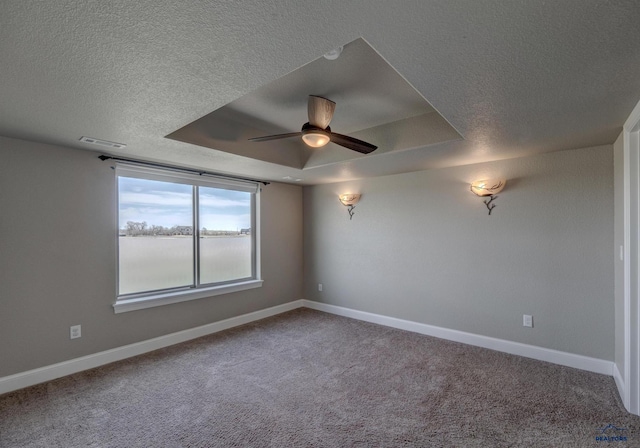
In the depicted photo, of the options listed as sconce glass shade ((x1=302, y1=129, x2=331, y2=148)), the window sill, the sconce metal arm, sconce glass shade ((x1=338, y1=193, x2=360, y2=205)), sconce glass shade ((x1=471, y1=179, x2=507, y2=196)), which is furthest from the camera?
sconce glass shade ((x1=338, y1=193, x2=360, y2=205))

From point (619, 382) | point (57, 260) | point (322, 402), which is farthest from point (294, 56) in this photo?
point (619, 382)

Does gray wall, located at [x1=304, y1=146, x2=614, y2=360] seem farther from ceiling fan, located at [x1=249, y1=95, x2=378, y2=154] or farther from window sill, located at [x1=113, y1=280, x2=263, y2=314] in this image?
ceiling fan, located at [x1=249, y1=95, x2=378, y2=154]

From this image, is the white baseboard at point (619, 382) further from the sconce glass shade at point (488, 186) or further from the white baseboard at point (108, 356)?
the white baseboard at point (108, 356)

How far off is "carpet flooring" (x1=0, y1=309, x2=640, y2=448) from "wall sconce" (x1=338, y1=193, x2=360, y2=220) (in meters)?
2.19

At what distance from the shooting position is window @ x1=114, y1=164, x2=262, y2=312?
359 centimetres

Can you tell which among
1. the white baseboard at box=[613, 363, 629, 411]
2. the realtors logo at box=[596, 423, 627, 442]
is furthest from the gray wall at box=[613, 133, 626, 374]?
the realtors logo at box=[596, 423, 627, 442]

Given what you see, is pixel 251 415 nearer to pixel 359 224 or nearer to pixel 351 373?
pixel 351 373

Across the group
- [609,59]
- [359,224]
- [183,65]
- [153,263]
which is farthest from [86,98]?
[359,224]

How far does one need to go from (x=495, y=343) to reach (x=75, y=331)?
4.65 m

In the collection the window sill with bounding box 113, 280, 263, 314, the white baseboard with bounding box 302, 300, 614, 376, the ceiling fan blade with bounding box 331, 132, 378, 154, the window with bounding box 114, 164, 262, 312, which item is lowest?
the white baseboard with bounding box 302, 300, 614, 376

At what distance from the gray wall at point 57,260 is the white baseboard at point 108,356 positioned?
0.06 m

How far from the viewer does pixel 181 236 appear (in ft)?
13.5

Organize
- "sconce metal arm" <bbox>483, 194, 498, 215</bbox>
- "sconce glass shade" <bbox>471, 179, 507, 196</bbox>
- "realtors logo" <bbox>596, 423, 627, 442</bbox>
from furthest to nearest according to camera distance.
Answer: "sconce metal arm" <bbox>483, 194, 498, 215</bbox> → "sconce glass shade" <bbox>471, 179, 507, 196</bbox> → "realtors logo" <bbox>596, 423, 627, 442</bbox>

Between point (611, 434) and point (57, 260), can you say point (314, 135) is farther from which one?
point (611, 434)
